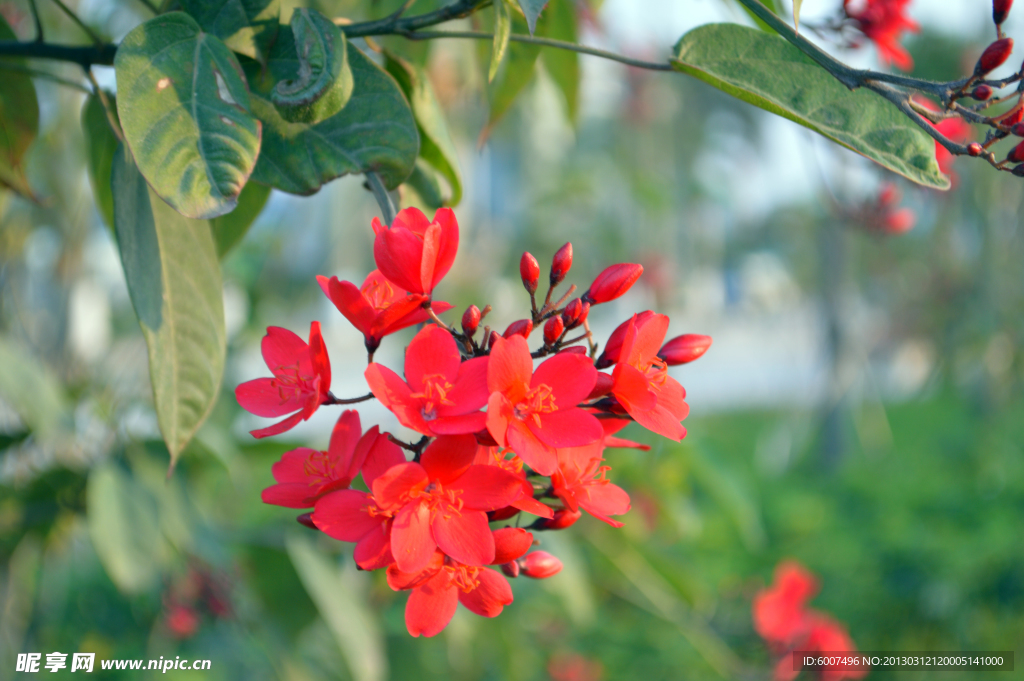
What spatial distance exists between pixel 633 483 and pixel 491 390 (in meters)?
1.68

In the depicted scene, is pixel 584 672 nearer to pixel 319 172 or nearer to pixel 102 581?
pixel 102 581

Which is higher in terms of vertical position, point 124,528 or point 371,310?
point 371,310

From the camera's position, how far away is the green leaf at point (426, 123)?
24.9 inches

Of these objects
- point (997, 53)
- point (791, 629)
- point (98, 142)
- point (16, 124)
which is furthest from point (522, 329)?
point (791, 629)

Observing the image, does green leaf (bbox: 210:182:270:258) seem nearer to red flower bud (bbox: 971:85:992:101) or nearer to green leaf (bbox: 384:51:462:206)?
green leaf (bbox: 384:51:462:206)

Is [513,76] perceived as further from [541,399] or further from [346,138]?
[541,399]

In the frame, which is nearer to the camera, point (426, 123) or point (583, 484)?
point (583, 484)

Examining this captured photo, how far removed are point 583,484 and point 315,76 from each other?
318 millimetres

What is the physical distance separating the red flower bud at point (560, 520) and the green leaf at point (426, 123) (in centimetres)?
30

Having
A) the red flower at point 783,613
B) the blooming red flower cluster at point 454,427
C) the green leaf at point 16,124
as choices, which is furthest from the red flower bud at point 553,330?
the red flower at point 783,613

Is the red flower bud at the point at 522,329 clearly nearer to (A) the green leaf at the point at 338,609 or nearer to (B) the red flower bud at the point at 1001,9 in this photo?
(B) the red flower bud at the point at 1001,9

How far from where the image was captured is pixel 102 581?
2549 millimetres

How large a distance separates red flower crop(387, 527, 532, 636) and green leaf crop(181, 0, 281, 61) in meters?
0.40

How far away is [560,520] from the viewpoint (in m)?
0.49
